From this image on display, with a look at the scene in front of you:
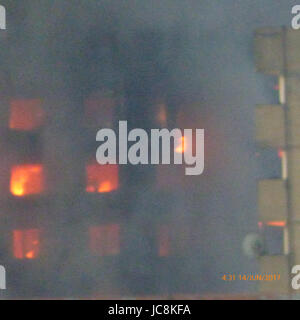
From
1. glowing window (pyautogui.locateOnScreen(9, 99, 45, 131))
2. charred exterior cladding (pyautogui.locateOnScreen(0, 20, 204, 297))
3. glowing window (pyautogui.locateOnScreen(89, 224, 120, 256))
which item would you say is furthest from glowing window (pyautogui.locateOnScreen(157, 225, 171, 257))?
glowing window (pyautogui.locateOnScreen(9, 99, 45, 131))

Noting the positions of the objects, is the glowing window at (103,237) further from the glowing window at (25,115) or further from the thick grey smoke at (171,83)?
the glowing window at (25,115)

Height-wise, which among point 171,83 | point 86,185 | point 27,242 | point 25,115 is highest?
point 171,83

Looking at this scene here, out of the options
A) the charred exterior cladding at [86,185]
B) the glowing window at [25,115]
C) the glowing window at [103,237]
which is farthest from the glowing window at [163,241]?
the glowing window at [25,115]

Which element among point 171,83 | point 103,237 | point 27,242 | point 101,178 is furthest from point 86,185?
point 171,83

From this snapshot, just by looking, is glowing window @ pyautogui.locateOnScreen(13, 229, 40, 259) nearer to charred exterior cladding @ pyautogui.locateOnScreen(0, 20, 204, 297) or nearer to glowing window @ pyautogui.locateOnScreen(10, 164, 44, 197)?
charred exterior cladding @ pyautogui.locateOnScreen(0, 20, 204, 297)

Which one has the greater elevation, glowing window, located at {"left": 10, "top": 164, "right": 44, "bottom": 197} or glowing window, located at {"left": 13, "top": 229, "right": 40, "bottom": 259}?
glowing window, located at {"left": 10, "top": 164, "right": 44, "bottom": 197}

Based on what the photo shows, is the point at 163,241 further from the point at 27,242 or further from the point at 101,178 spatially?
the point at 27,242

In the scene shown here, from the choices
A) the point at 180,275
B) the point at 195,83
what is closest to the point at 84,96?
the point at 195,83
